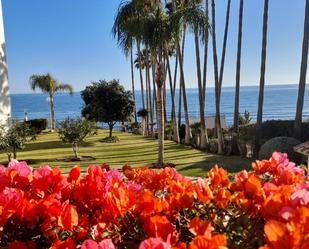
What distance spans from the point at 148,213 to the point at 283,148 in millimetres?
13987

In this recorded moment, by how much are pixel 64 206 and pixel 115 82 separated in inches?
970

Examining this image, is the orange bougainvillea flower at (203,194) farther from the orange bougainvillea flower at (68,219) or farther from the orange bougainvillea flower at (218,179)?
the orange bougainvillea flower at (68,219)

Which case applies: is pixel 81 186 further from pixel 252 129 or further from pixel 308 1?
pixel 252 129

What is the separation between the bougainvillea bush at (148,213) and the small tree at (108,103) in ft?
74.4

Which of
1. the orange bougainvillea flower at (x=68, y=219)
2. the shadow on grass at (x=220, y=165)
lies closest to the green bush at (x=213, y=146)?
the shadow on grass at (x=220, y=165)

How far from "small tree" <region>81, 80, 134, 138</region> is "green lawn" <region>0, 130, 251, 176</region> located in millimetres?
2968

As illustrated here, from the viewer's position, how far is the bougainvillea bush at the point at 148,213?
153cm

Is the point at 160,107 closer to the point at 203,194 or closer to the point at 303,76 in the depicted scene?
the point at 303,76

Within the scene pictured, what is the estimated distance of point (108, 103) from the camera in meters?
25.0

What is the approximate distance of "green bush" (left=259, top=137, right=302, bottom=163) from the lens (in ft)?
48.3

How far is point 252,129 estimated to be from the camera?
65.3 ft

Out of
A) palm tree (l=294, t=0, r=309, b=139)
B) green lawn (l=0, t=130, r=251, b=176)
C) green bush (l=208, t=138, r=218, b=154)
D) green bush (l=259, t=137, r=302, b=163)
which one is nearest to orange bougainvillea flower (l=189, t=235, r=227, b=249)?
green lawn (l=0, t=130, r=251, b=176)

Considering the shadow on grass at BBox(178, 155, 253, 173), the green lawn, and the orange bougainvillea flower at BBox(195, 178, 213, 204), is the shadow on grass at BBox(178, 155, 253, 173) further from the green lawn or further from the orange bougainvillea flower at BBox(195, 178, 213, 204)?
the orange bougainvillea flower at BBox(195, 178, 213, 204)

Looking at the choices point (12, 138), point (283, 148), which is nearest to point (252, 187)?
point (12, 138)
